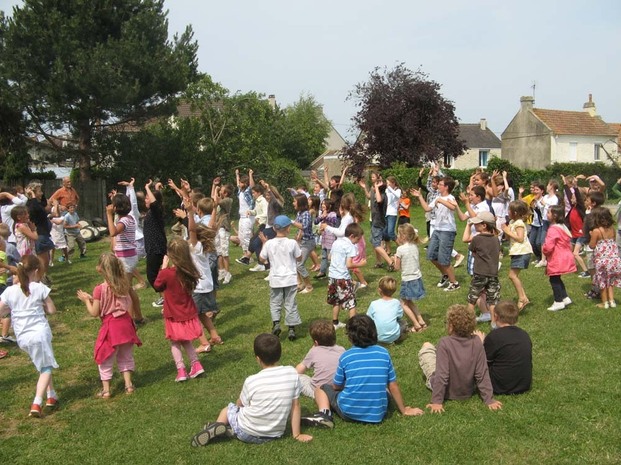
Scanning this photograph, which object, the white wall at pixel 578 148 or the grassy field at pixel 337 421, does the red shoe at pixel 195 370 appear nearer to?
the grassy field at pixel 337 421

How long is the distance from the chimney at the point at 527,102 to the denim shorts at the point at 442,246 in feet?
152

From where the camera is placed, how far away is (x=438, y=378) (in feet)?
20.5

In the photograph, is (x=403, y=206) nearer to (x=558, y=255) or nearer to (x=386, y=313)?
(x=558, y=255)

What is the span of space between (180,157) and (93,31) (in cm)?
588

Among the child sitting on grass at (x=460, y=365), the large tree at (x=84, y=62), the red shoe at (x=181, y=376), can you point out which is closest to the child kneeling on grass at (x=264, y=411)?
the child sitting on grass at (x=460, y=365)

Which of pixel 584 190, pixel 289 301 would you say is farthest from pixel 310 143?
pixel 289 301

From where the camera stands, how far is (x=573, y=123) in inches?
2104

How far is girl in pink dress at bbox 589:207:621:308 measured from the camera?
950 centimetres

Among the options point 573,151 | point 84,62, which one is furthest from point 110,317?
point 573,151

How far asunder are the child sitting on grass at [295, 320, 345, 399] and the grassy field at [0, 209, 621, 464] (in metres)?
0.28

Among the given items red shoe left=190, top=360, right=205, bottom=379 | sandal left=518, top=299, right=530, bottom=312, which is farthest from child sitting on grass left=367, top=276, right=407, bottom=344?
sandal left=518, top=299, right=530, bottom=312

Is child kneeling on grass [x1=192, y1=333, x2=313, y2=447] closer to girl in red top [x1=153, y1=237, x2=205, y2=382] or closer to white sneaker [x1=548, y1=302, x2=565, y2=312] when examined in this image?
girl in red top [x1=153, y1=237, x2=205, y2=382]

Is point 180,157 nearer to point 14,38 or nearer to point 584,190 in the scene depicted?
point 14,38

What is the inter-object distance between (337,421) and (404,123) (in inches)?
1189
